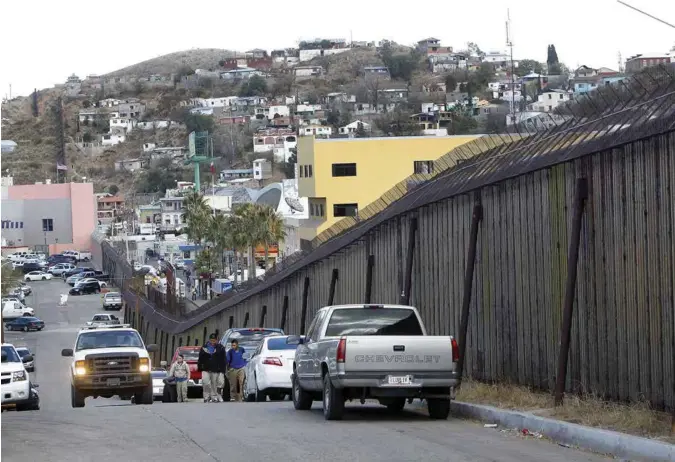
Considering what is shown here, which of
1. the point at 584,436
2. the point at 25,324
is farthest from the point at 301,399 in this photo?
the point at 25,324

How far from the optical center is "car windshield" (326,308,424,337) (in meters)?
20.4

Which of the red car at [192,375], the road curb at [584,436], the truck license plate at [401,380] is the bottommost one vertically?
the red car at [192,375]

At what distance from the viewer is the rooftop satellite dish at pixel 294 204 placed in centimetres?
11953

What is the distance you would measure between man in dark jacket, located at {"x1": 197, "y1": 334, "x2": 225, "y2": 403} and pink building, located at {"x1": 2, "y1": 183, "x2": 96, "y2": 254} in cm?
14218

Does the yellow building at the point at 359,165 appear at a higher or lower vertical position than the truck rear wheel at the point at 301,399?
higher

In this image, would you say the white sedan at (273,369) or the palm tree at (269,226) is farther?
the palm tree at (269,226)

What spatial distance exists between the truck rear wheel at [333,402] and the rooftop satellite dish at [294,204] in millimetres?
98316

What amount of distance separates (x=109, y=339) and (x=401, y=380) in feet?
43.8

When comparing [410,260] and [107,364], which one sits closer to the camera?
[410,260]

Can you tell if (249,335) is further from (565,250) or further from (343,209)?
(343,209)

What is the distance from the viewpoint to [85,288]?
13312 cm

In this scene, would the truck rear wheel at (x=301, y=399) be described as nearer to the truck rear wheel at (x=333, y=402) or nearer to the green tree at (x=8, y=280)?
the truck rear wheel at (x=333, y=402)

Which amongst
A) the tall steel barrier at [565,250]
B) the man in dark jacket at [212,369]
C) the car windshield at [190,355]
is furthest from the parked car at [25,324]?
the tall steel barrier at [565,250]

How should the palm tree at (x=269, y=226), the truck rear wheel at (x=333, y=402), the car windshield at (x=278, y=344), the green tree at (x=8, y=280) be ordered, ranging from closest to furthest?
the truck rear wheel at (x=333, y=402), the car windshield at (x=278, y=344), the palm tree at (x=269, y=226), the green tree at (x=8, y=280)
